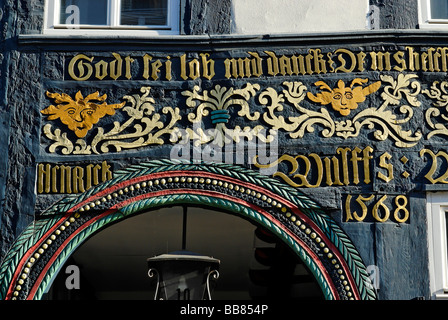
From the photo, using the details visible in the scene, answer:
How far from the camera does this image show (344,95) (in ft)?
26.0

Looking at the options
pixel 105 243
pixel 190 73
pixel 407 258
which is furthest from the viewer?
pixel 105 243

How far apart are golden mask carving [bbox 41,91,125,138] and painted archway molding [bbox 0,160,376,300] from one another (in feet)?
1.36

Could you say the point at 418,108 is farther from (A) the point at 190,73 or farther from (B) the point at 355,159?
(A) the point at 190,73

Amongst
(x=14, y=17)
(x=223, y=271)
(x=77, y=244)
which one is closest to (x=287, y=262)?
(x=223, y=271)

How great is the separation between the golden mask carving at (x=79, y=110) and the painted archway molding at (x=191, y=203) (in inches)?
16.4

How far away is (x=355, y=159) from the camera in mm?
7754

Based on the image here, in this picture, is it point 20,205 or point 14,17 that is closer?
point 20,205

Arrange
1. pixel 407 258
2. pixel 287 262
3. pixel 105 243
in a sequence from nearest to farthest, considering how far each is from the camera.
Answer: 1. pixel 407 258
2. pixel 287 262
3. pixel 105 243

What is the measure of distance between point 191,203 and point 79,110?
98cm

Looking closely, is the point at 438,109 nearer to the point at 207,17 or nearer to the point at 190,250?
the point at 207,17

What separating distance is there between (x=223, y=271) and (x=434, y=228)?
2.85m

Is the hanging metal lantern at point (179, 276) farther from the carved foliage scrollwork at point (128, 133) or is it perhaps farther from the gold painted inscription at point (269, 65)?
the gold painted inscription at point (269, 65)

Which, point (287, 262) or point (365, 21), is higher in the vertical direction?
point (365, 21)

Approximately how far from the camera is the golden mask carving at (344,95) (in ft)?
25.8
